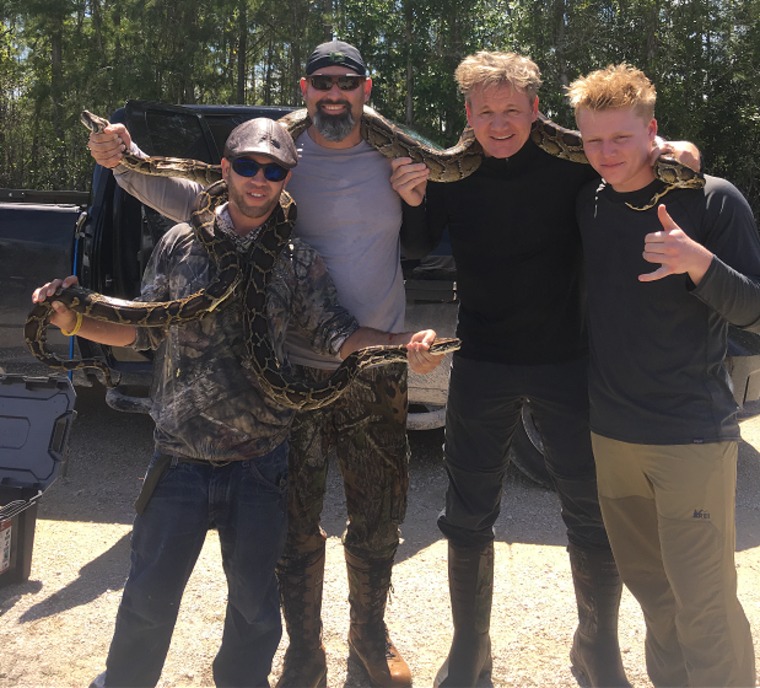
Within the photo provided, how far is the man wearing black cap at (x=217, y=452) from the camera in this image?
290cm

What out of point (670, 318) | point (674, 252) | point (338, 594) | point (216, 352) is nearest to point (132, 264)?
point (338, 594)

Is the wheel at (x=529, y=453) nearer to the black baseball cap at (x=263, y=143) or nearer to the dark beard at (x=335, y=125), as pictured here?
the dark beard at (x=335, y=125)

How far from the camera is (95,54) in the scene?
696 inches

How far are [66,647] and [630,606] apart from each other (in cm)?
294

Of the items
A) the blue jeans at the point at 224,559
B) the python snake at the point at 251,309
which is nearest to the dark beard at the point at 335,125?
the python snake at the point at 251,309

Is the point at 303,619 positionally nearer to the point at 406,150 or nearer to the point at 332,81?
the point at 406,150

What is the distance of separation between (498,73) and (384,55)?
39.9 feet

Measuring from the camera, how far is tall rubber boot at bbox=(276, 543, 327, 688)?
3.63 m

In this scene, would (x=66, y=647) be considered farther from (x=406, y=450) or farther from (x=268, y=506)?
(x=406, y=450)

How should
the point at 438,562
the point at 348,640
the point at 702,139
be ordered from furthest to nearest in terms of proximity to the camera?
1. the point at 702,139
2. the point at 438,562
3. the point at 348,640

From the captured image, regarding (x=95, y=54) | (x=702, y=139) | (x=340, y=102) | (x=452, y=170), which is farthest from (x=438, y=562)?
(x=95, y=54)

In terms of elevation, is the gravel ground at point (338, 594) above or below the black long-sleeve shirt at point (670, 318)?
below

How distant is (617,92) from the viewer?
9.51ft

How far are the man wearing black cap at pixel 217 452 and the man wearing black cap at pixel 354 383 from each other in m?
0.40
